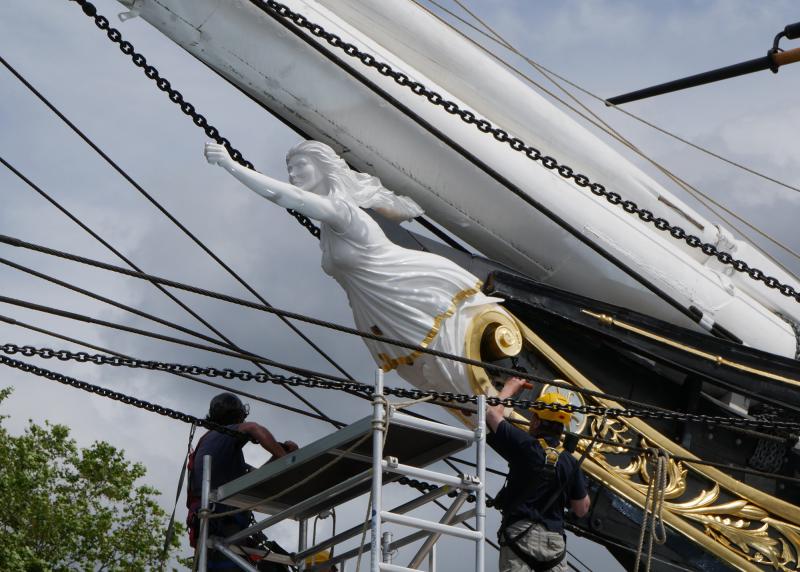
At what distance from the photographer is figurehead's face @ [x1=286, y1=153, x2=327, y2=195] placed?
24.5 feet

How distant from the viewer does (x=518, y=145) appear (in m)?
7.75

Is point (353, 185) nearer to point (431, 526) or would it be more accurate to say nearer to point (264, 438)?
point (264, 438)

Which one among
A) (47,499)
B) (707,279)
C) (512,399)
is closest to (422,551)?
(512,399)

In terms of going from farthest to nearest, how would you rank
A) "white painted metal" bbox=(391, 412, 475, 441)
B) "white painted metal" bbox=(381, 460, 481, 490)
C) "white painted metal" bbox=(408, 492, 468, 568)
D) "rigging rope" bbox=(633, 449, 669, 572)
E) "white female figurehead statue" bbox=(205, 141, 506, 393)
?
"white female figurehead statue" bbox=(205, 141, 506, 393)
"rigging rope" bbox=(633, 449, 669, 572)
"white painted metal" bbox=(408, 492, 468, 568)
"white painted metal" bbox=(391, 412, 475, 441)
"white painted metal" bbox=(381, 460, 481, 490)

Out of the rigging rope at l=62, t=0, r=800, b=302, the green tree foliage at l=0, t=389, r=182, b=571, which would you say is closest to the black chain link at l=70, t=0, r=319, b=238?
the rigging rope at l=62, t=0, r=800, b=302

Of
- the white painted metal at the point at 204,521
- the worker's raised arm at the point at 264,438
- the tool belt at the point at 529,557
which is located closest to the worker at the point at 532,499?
the tool belt at the point at 529,557

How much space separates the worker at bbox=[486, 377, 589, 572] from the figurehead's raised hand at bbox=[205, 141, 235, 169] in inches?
65.8

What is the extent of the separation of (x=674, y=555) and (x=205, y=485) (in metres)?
2.36

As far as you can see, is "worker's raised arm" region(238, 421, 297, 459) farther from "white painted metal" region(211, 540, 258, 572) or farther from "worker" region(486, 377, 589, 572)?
"worker" region(486, 377, 589, 572)

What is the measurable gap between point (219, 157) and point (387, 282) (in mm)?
975

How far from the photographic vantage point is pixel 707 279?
8.21m

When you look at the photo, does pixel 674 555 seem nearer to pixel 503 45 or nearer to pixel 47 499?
pixel 503 45

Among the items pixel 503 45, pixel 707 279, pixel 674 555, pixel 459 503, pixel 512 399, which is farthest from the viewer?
pixel 503 45

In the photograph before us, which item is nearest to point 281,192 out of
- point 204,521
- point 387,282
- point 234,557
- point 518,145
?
point 387,282
